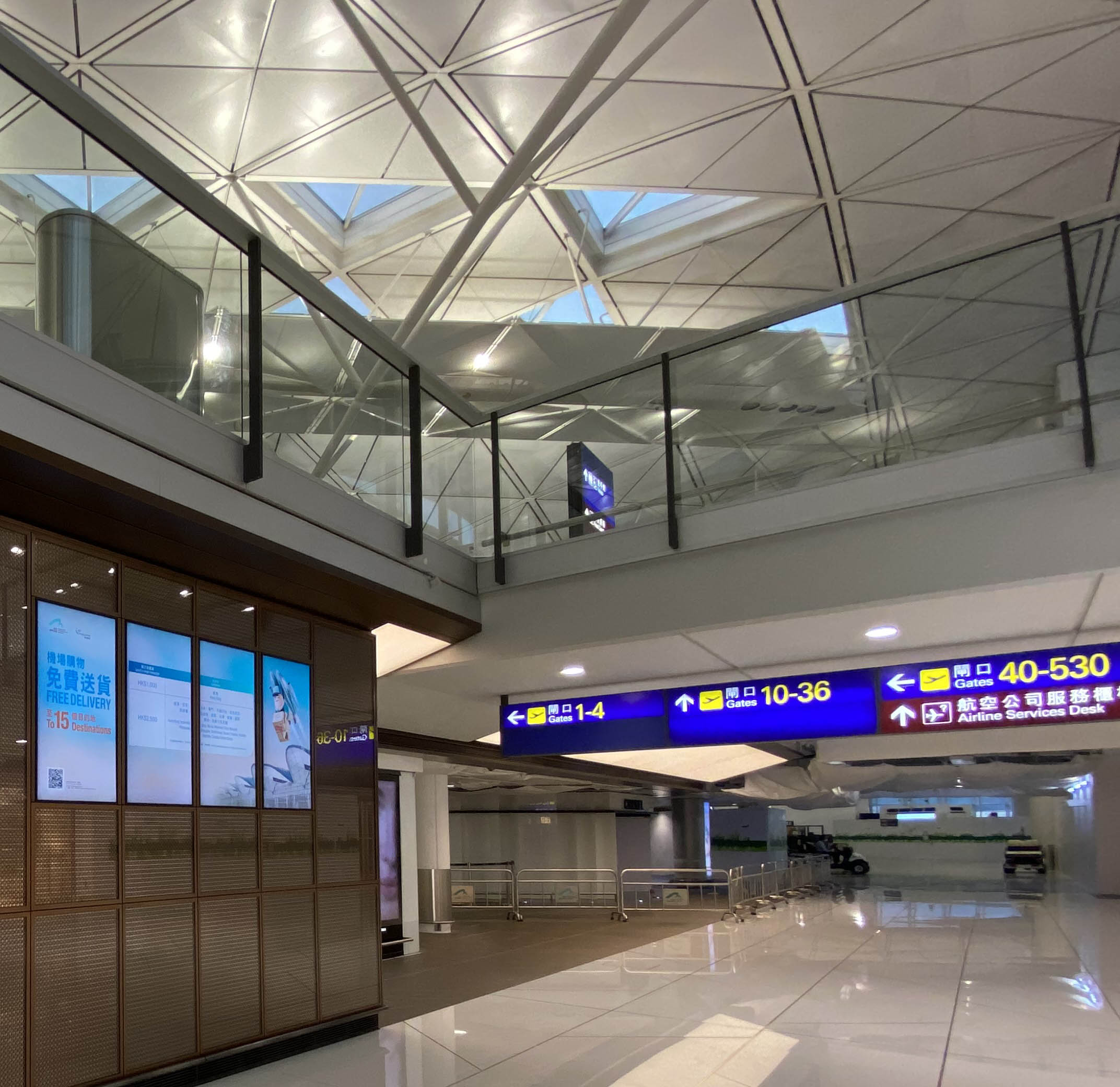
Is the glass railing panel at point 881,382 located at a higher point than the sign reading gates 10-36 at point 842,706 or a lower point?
higher

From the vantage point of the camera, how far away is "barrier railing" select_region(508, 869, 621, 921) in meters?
25.1

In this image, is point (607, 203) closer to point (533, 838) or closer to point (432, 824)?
point (432, 824)

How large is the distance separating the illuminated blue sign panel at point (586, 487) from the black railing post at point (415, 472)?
158 cm

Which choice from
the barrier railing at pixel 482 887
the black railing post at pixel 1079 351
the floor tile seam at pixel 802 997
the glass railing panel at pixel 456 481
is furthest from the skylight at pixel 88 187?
the barrier railing at pixel 482 887

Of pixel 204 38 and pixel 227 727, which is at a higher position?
pixel 204 38

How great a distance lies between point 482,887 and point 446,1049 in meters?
29.4

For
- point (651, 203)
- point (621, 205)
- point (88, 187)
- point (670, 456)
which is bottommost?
point (670, 456)

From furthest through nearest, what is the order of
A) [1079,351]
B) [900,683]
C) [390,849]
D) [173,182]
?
[390,849] → [900,683] → [1079,351] → [173,182]

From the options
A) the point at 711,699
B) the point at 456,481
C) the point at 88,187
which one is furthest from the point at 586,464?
the point at 88,187

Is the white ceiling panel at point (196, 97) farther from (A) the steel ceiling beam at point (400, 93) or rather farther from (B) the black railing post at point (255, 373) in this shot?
(B) the black railing post at point (255, 373)

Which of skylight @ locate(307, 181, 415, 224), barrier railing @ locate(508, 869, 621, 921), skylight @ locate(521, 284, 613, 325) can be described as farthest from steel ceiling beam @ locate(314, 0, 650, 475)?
barrier railing @ locate(508, 869, 621, 921)

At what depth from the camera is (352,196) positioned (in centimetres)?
2302

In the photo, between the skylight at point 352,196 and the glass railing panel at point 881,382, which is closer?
the glass railing panel at point 881,382

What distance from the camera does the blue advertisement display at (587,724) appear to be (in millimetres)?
12414
